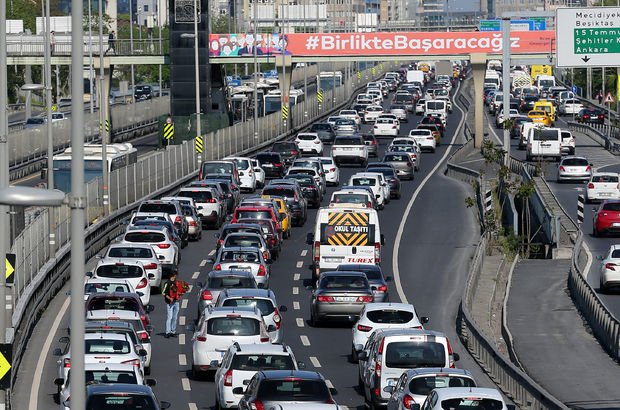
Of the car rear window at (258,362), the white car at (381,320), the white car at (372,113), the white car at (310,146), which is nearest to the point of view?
the car rear window at (258,362)

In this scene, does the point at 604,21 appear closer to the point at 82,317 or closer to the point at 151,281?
the point at 151,281

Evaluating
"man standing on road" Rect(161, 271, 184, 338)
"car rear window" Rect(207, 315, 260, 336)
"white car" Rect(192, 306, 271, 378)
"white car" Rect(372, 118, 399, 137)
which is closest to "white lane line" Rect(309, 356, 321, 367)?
"white car" Rect(192, 306, 271, 378)

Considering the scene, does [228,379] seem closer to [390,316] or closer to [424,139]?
[390,316]

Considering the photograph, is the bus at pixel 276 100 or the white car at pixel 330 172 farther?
the bus at pixel 276 100

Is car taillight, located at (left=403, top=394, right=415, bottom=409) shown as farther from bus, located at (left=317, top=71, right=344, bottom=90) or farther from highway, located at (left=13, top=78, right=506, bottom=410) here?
bus, located at (left=317, top=71, right=344, bottom=90)

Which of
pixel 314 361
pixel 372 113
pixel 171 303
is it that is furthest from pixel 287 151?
pixel 314 361

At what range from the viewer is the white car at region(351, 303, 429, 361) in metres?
32.6

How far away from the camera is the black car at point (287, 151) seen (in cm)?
7975

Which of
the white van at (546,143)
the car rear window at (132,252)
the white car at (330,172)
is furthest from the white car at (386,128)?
the car rear window at (132,252)

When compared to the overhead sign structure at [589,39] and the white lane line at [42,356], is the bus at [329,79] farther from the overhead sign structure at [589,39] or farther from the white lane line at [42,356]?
the white lane line at [42,356]

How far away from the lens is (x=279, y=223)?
169 ft

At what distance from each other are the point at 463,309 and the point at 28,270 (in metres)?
9.97

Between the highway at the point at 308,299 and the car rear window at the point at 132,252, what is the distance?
3.76 feet

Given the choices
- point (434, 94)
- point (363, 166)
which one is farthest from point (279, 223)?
point (434, 94)
